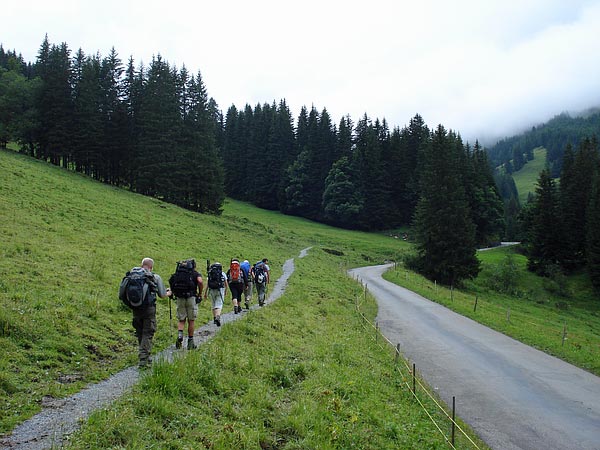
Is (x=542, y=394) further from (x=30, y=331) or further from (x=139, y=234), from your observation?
(x=139, y=234)

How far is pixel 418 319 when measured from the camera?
25438mm

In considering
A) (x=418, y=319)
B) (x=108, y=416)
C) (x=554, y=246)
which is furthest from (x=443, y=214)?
(x=108, y=416)

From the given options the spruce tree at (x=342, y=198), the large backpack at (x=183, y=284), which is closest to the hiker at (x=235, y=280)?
the large backpack at (x=183, y=284)

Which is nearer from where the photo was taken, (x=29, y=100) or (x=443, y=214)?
(x=443, y=214)

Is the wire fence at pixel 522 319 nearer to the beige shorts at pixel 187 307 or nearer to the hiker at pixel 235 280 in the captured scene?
the hiker at pixel 235 280

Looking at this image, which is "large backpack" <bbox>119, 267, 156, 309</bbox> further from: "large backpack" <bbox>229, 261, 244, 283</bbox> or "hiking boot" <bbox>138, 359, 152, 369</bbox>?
"large backpack" <bbox>229, 261, 244, 283</bbox>

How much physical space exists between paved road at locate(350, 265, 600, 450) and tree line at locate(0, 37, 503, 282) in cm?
2877

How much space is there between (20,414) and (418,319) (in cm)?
2251

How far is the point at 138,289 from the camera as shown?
28.5 feet

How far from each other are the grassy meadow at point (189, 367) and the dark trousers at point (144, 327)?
51 cm

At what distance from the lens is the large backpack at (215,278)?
1400 centimetres

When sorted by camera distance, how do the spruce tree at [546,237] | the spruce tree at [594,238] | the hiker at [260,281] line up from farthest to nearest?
the spruce tree at [546,237]
the spruce tree at [594,238]
the hiker at [260,281]

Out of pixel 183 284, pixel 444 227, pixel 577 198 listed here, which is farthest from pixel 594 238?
pixel 183 284

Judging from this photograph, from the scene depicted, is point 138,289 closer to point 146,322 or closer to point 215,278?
point 146,322
